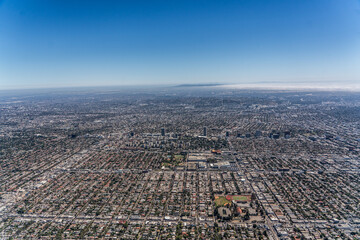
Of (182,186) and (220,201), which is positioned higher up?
(182,186)

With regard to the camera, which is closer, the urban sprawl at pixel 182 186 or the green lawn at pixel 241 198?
the urban sprawl at pixel 182 186

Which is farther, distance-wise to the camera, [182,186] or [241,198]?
[182,186]

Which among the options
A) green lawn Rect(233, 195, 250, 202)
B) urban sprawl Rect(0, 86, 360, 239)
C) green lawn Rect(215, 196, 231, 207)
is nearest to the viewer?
urban sprawl Rect(0, 86, 360, 239)

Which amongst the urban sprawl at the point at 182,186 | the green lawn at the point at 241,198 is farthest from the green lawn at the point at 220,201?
the green lawn at the point at 241,198

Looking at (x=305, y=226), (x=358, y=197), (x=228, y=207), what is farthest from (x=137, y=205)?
(x=358, y=197)

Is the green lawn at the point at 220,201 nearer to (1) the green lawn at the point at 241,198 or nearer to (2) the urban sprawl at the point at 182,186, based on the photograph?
(2) the urban sprawl at the point at 182,186

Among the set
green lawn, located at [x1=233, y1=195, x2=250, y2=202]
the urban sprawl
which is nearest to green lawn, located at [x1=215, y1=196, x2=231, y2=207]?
the urban sprawl

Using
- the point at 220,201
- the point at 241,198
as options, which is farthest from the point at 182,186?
the point at 241,198

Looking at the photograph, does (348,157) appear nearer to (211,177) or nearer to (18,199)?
(211,177)

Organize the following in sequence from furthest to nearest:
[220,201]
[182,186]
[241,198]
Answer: [182,186] < [241,198] < [220,201]

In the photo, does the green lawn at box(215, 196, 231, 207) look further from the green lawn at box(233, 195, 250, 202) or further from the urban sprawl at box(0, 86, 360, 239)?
the green lawn at box(233, 195, 250, 202)

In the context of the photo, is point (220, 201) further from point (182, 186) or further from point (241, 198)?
point (182, 186)
